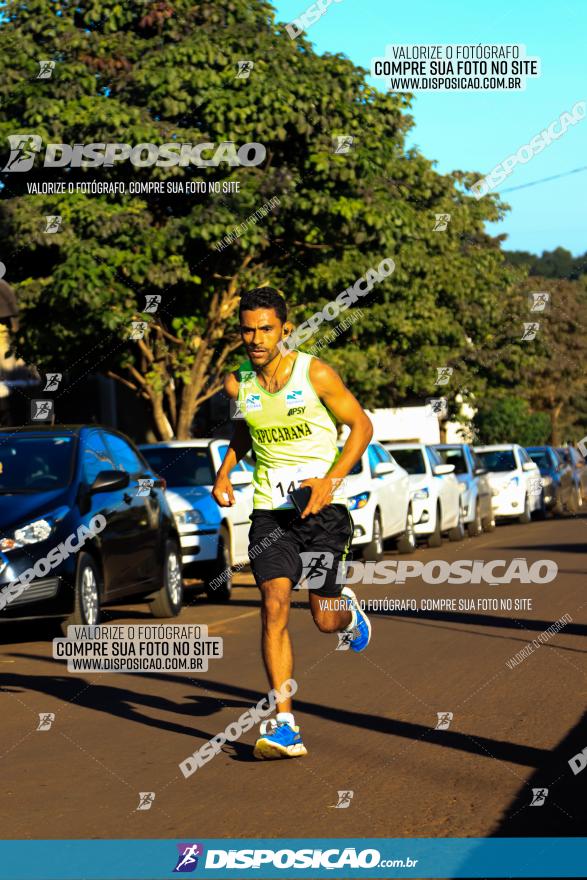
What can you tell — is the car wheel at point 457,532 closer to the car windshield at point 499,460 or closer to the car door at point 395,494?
the car door at point 395,494

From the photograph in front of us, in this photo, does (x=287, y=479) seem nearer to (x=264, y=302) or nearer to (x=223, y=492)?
(x=223, y=492)

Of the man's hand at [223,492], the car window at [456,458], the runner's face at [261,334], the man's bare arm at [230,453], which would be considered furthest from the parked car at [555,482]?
the runner's face at [261,334]

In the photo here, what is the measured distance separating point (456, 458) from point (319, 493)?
21.8 metres

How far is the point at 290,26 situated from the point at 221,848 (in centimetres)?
1963

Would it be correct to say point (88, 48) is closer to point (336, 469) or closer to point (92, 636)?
point (92, 636)

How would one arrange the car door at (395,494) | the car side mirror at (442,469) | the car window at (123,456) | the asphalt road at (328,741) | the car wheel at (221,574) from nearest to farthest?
the asphalt road at (328,741)
the car window at (123,456)
the car wheel at (221,574)
the car door at (395,494)
the car side mirror at (442,469)

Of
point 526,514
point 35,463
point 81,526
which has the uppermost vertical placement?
point 35,463

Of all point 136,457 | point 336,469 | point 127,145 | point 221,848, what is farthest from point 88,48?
point 221,848

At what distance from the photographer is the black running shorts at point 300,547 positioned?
284 inches

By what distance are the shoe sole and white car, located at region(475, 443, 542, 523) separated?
25.1m

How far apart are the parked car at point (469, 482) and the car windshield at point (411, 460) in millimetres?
2125

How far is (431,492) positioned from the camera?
2417cm

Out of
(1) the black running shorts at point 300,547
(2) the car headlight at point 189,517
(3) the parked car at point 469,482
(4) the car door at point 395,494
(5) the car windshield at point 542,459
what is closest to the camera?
(1) the black running shorts at point 300,547

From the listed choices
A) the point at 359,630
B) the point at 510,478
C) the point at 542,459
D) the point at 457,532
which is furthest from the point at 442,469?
the point at 359,630
